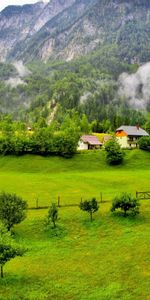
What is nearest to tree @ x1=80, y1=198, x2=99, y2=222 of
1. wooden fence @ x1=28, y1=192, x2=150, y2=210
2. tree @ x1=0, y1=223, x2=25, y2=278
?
wooden fence @ x1=28, y1=192, x2=150, y2=210

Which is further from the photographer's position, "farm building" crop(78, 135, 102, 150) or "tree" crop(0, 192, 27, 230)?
"farm building" crop(78, 135, 102, 150)

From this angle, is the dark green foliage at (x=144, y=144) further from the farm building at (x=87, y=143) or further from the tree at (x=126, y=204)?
the tree at (x=126, y=204)

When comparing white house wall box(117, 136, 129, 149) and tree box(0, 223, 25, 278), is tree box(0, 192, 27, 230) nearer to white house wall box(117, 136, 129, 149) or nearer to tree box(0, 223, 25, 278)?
tree box(0, 223, 25, 278)

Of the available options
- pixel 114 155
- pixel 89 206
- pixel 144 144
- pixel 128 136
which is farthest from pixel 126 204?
pixel 128 136

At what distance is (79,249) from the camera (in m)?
59.1

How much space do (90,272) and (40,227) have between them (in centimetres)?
1997

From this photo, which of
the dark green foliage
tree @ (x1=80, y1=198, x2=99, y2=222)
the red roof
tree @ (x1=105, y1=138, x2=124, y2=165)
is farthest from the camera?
the red roof

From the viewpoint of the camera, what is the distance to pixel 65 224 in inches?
2763

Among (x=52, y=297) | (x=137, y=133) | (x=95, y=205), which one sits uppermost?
(x=137, y=133)

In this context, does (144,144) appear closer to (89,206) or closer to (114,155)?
(114,155)

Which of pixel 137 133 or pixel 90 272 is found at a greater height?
pixel 137 133

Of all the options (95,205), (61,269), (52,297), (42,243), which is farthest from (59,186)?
(52,297)

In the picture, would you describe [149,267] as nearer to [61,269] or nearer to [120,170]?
[61,269]

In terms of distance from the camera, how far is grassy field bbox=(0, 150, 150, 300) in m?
45.7
